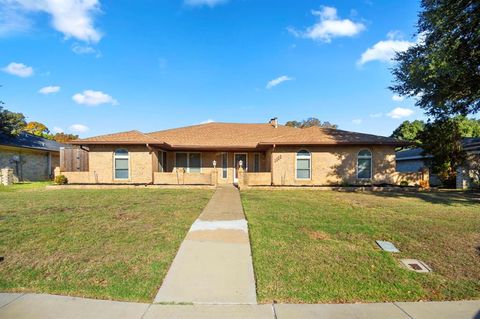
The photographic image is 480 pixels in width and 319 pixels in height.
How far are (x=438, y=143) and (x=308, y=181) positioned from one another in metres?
8.11

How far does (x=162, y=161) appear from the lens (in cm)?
2167

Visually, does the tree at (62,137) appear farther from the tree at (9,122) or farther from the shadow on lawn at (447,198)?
the shadow on lawn at (447,198)

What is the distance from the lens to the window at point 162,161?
21.0 meters

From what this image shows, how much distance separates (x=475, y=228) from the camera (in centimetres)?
756

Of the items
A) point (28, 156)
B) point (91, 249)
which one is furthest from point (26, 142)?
point (91, 249)

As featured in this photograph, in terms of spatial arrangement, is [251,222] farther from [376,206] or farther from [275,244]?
[376,206]

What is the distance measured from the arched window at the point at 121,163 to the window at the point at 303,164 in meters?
10.6

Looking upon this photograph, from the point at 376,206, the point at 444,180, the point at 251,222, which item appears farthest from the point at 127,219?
the point at 444,180

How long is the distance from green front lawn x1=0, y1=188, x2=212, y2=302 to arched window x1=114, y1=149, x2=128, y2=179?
941 centimetres

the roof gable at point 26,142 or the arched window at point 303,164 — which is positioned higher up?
the roof gable at point 26,142

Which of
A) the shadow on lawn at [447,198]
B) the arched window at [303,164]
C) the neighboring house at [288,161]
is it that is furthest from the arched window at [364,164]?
the shadow on lawn at [447,198]

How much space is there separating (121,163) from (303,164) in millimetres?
→ 11266

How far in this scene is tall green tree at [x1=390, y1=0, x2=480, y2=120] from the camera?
1233 cm

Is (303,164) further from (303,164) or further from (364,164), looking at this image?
(364,164)
